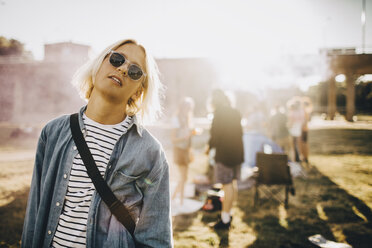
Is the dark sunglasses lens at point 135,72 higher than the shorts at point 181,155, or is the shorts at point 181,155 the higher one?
the dark sunglasses lens at point 135,72

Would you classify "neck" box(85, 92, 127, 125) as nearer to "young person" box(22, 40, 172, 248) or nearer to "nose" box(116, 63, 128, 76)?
"young person" box(22, 40, 172, 248)

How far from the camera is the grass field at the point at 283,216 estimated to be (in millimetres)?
3799

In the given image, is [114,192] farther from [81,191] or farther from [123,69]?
[123,69]

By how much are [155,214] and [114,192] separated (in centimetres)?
27

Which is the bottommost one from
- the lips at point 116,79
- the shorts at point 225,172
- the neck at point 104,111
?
the shorts at point 225,172

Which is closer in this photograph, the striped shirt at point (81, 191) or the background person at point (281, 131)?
the striped shirt at point (81, 191)

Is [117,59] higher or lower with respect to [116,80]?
higher

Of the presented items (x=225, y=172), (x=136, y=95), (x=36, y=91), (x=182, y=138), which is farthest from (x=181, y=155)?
(x=36, y=91)

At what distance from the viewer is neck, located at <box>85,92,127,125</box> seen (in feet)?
4.71

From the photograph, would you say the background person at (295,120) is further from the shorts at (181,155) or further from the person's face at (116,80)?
the person's face at (116,80)

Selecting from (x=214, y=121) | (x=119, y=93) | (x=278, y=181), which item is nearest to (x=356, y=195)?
(x=278, y=181)

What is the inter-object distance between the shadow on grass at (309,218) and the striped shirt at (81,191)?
3.14 metres

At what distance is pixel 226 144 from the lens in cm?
398

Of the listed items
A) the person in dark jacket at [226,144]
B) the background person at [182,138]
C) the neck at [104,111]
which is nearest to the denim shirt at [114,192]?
the neck at [104,111]
